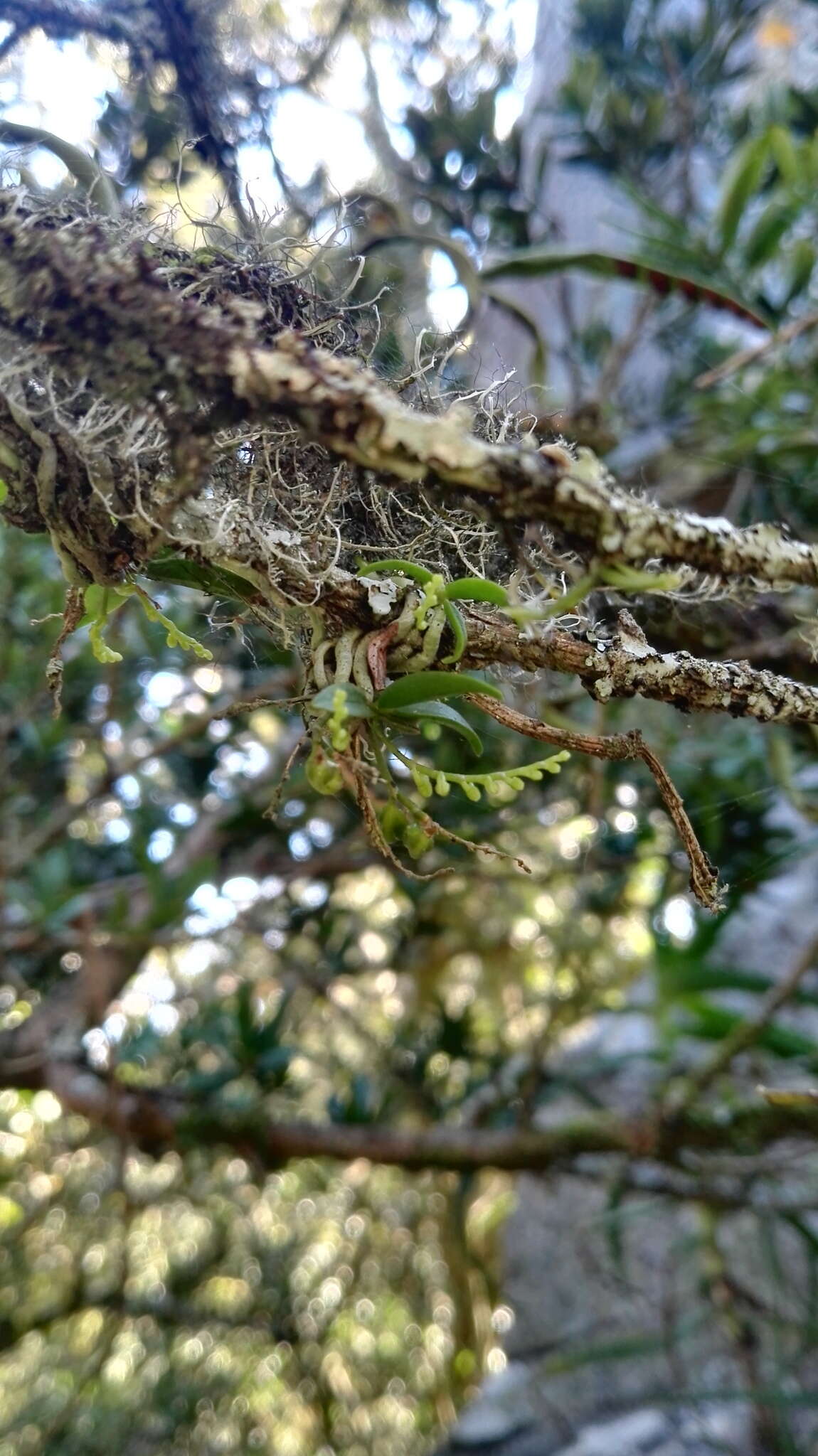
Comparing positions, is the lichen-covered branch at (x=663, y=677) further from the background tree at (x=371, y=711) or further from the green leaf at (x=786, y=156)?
the green leaf at (x=786, y=156)

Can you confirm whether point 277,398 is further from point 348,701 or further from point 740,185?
point 740,185

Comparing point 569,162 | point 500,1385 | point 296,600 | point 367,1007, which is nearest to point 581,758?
point 296,600

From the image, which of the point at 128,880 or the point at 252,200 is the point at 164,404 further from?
the point at 128,880

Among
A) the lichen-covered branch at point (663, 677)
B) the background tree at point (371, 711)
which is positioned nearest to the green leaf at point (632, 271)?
the background tree at point (371, 711)

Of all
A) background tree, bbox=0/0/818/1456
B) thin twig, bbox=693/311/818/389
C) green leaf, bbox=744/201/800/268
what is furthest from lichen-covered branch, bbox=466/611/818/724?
green leaf, bbox=744/201/800/268

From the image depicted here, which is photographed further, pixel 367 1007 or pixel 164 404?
pixel 367 1007

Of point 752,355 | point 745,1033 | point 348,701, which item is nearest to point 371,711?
point 348,701
